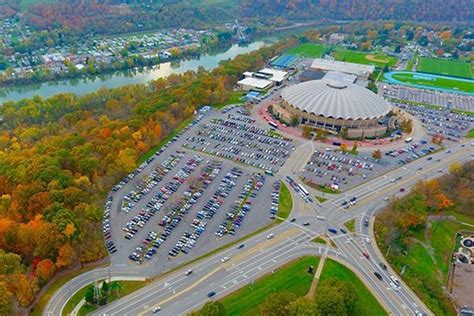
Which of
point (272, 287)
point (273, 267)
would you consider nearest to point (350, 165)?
point (273, 267)

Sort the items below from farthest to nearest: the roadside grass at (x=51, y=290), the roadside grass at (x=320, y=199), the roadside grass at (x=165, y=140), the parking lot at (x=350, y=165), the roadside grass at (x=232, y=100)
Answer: the roadside grass at (x=232, y=100)
the roadside grass at (x=165, y=140)
the parking lot at (x=350, y=165)
the roadside grass at (x=320, y=199)
the roadside grass at (x=51, y=290)

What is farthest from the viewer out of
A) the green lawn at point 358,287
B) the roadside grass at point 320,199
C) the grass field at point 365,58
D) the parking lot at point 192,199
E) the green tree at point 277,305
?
the grass field at point 365,58

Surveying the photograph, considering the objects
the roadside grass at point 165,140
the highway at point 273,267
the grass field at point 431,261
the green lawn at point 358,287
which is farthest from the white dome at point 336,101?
the green lawn at point 358,287

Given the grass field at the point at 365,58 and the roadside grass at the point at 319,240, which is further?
the grass field at the point at 365,58

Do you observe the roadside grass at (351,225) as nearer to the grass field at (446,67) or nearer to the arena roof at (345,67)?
the arena roof at (345,67)

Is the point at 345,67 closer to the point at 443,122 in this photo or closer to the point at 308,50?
the point at 308,50

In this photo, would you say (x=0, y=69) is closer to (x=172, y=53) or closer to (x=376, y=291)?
(x=172, y=53)
